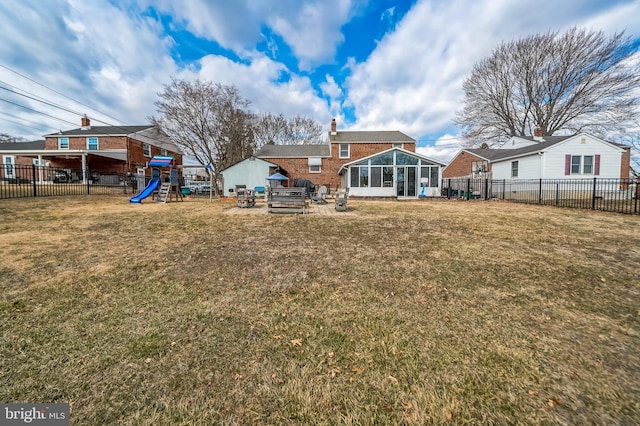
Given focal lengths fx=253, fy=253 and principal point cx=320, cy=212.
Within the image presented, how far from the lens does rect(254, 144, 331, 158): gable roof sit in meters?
28.7

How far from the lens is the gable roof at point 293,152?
28697 millimetres

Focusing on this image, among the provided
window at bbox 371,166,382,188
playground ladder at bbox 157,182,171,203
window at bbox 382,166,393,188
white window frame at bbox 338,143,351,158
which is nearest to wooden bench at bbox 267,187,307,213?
playground ladder at bbox 157,182,171,203

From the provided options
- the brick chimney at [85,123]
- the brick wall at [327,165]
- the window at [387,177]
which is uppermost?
the brick chimney at [85,123]

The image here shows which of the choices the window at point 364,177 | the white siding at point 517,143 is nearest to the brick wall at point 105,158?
the window at point 364,177

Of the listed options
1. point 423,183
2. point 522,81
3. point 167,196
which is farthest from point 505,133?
point 167,196

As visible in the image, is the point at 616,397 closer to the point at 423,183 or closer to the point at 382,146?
the point at 423,183

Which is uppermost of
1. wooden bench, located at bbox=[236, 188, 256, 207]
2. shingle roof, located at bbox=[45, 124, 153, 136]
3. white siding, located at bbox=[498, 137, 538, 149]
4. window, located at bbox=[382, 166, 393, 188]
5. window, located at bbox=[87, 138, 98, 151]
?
shingle roof, located at bbox=[45, 124, 153, 136]

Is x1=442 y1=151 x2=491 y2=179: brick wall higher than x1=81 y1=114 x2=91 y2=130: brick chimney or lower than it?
lower

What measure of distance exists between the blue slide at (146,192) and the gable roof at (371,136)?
1881 centimetres

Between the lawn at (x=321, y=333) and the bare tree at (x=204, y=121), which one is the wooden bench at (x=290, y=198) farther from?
the bare tree at (x=204, y=121)

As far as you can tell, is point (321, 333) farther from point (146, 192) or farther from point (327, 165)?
point (327, 165)

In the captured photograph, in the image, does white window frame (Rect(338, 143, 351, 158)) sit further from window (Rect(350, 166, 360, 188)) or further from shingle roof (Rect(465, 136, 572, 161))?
shingle roof (Rect(465, 136, 572, 161))

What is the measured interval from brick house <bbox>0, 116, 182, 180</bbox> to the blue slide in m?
14.5
